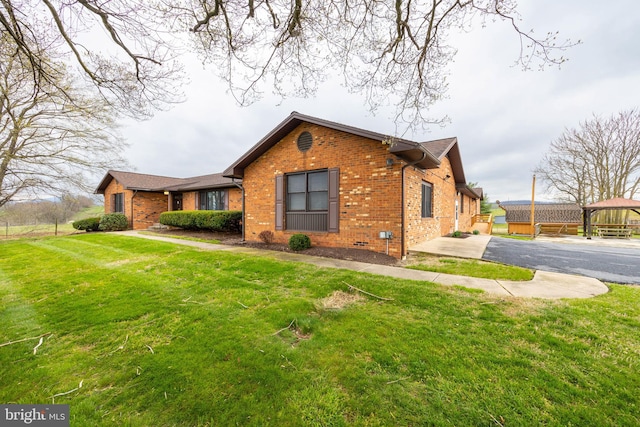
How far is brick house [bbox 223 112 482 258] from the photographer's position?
6.94 meters

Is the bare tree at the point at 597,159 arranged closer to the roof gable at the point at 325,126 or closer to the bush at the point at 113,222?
the roof gable at the point at 325,126

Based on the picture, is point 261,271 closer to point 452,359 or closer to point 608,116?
point 452,359

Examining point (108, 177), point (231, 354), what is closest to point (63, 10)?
point (231, 354)

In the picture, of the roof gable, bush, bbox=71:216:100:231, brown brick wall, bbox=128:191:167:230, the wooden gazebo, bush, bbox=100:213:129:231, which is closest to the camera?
the roof gable

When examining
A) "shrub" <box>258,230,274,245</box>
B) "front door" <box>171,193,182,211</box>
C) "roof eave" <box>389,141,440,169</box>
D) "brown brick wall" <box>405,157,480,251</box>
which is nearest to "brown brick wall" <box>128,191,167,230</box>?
"front door" <box>171,193,182,211</box>

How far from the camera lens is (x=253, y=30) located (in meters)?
5.07

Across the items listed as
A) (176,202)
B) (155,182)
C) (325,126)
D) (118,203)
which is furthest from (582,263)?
(118,203)

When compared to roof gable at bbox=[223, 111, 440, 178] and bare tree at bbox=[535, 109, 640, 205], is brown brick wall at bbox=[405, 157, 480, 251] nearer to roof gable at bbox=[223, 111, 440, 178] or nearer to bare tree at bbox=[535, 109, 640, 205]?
roof gable at bbox=[223, 111, 440, 178]

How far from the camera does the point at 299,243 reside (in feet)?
26.4

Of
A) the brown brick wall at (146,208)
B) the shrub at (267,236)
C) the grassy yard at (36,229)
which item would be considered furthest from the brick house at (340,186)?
the grassy yard at (36,229)

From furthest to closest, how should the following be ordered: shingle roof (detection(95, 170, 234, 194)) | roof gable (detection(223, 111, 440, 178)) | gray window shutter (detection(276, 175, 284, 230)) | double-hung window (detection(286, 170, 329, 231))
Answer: shingle roof (detection(95, 170, 234, 194)) < gray window shutter (detection(276, 175, 284, 230)) < double-hung window (detection(286, 170, 329, 231)) < roof gable (detection(223, 111, 440, 178))

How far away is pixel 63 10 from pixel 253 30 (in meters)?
3.07

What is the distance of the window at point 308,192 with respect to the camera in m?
8.34

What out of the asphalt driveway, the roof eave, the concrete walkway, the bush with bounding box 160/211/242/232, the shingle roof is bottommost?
the concrete walkway
